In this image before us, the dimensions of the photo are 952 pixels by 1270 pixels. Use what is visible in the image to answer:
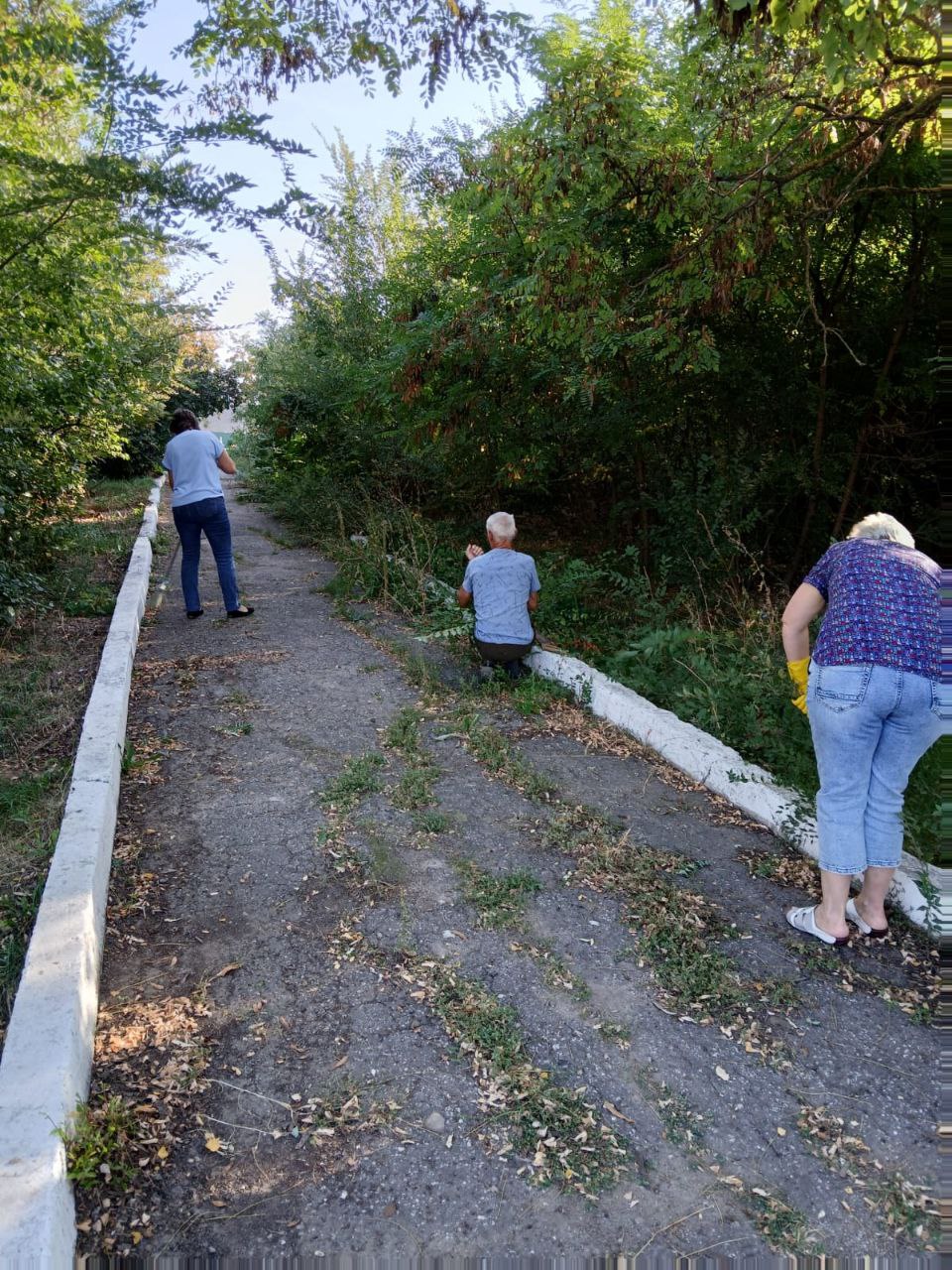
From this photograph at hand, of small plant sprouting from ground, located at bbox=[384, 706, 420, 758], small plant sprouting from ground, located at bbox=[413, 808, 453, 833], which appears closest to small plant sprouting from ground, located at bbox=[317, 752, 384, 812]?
small plant sprouting from ground, located at bbox=[384, 706, 420, 758]

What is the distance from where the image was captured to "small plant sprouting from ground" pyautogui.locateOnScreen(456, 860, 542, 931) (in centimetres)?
348

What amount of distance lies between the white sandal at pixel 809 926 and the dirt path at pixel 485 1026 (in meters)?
0.07

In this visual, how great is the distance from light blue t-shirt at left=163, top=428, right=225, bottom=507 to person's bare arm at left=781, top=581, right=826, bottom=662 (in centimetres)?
566

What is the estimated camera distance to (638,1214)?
7.32 feet

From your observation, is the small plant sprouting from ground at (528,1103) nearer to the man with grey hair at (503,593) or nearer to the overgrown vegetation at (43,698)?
the overgrown vegetation at (43,698)

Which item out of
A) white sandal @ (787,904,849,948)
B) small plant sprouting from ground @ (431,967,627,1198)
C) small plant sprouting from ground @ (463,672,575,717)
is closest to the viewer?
small plant sprouting from ground @ (431,967,627,1198)

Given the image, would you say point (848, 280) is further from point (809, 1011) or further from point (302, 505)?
point (302, 505)

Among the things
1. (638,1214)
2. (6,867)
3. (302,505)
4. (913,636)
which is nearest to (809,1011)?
(638,1214)

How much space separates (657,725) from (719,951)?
6.79ft

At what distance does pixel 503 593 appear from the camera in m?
6.25

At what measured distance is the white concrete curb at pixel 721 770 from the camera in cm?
347

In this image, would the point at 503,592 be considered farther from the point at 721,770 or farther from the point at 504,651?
the point at 721,770

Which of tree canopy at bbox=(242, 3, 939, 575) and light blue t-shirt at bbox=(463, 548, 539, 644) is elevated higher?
tree canopy at bbox=(242, 3, 939, 575)

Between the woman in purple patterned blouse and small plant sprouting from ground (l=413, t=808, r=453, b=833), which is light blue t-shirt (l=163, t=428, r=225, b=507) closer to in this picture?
small plant sprouting from ground (l=413, t=808, r=453, b=833)
